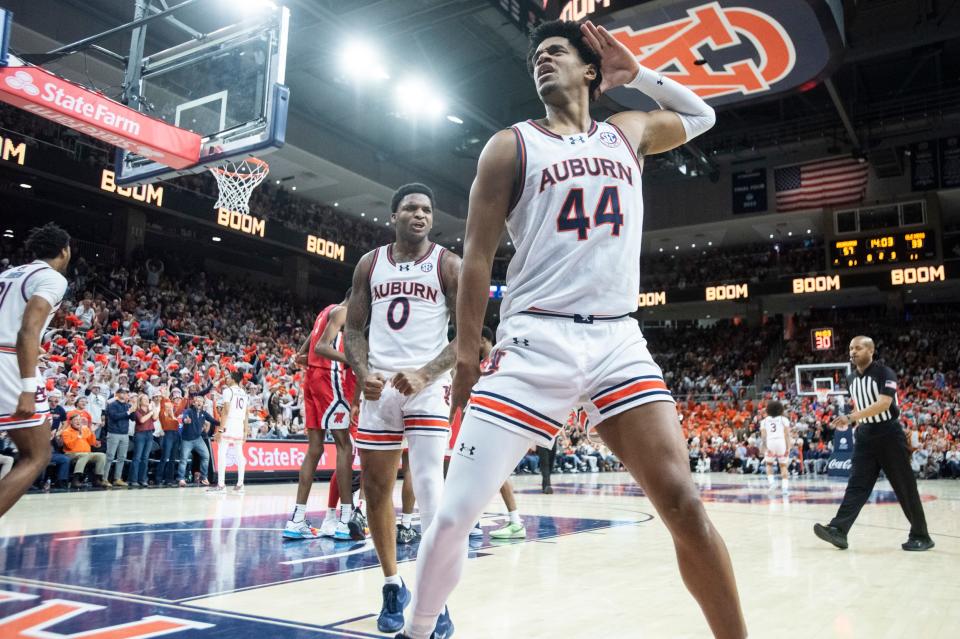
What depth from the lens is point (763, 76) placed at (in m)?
14.5

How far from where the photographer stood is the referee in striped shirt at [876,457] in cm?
595

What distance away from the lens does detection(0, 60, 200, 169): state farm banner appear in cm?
819

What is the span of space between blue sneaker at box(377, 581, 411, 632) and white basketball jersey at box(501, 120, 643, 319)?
1610 mm

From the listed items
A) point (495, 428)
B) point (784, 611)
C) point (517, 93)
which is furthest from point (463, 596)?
point (517, 93)

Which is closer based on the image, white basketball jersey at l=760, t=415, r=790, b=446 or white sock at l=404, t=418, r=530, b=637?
white sock at l=404, t=418, r=530, b=637

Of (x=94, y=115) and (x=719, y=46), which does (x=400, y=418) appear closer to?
(x=94, y=115)

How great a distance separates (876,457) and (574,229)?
17.1ft

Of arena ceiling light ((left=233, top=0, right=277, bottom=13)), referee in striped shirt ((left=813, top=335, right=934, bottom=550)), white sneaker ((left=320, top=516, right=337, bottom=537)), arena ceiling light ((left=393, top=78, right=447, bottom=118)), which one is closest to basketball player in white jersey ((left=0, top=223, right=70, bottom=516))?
white sneaker ((left=320, top=516, right=337, bottom=537))

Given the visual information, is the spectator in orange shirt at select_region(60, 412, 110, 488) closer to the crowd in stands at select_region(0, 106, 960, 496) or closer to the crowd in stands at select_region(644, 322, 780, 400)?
the crowd in stands at select_region(0, 106, 960, 496)

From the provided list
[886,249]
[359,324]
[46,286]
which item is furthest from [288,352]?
[886,249]

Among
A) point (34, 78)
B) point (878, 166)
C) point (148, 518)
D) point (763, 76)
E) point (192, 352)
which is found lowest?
point (148, 518)

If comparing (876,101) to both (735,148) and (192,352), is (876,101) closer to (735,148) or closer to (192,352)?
(735,148)

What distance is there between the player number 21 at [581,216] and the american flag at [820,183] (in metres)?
30.0

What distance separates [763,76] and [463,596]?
13521 mm
